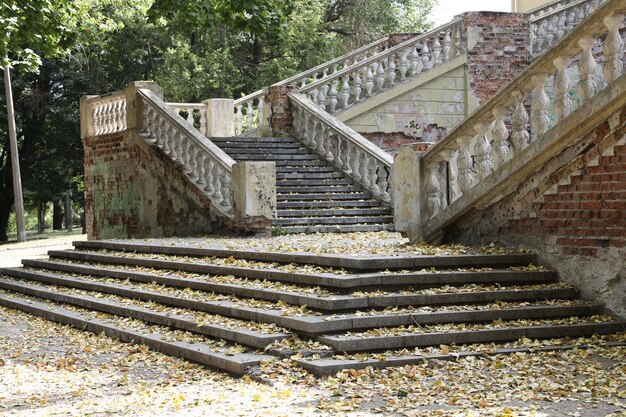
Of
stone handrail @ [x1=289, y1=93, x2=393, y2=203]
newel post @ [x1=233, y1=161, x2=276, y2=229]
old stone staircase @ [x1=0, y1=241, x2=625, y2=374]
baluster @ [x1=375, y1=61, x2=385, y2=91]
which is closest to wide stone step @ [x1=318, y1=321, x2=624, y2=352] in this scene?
old stone staircase @ [x1=0, y1=241, x2=625, y2=374]

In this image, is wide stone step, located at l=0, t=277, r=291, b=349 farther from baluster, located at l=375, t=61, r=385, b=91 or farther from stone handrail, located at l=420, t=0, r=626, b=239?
baluster, located at l=375, t=61, r=385, b=91

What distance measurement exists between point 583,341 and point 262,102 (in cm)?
1241

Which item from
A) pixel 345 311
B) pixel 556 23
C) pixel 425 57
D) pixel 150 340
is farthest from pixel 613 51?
pixel 556 23

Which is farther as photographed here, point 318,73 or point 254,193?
point 318,73

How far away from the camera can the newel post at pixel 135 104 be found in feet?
56.7

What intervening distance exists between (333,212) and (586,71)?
276 inches

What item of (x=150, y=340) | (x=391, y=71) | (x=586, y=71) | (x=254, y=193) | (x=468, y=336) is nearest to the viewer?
(x=468, y=336)

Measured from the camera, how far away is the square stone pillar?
2014 centimetres

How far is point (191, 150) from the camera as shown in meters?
15.4

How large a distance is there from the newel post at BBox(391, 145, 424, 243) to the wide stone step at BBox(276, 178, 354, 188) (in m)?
5.20

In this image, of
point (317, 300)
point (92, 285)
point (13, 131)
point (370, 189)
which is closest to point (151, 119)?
point (370, 189)

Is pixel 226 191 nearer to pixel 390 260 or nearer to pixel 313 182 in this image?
pixel 313 182

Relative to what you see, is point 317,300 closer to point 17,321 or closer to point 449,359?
point 449,359

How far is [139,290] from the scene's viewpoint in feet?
35.7
